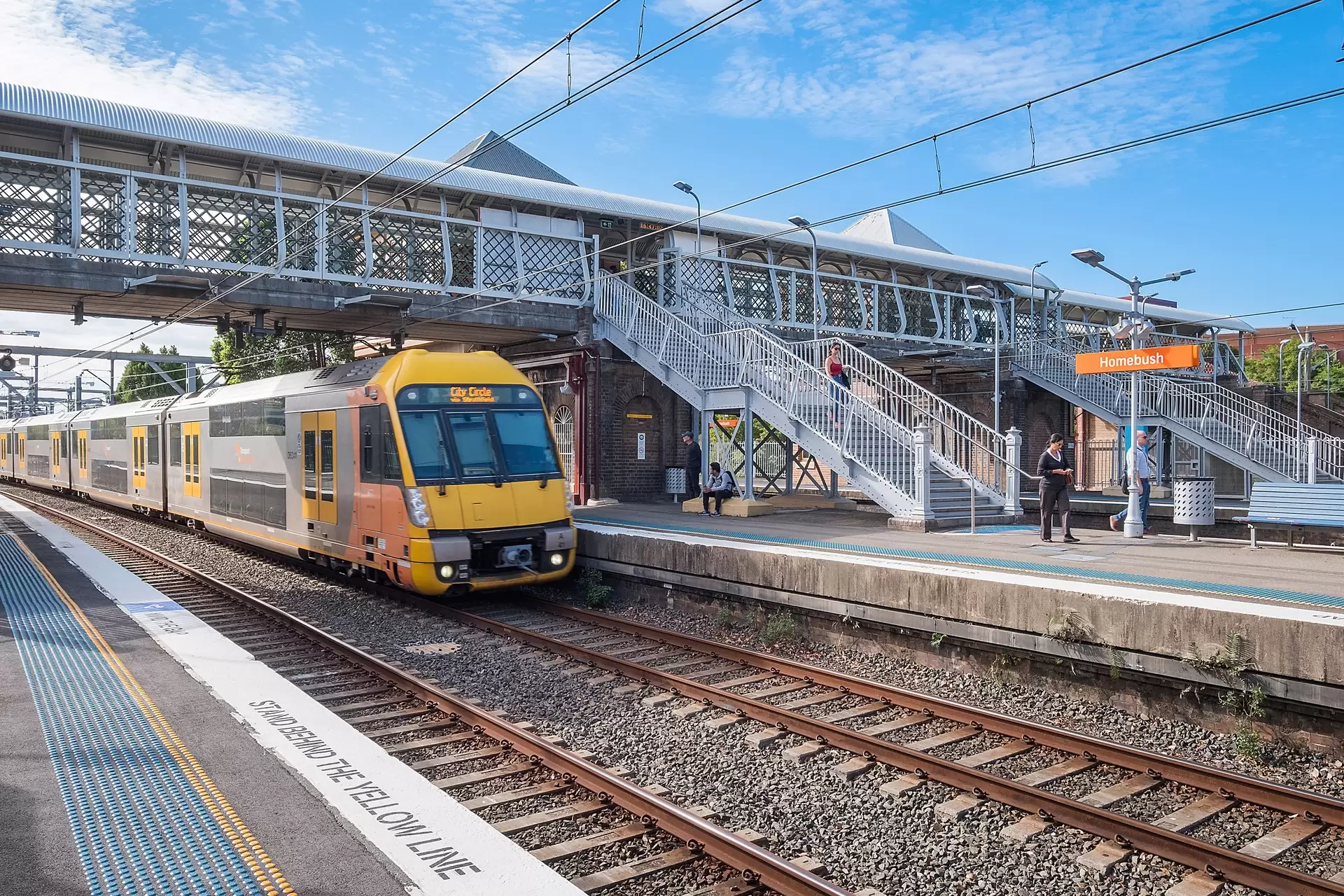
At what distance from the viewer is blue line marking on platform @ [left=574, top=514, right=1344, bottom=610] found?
8.73m

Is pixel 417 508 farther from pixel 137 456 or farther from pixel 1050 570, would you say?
pixel 137 456

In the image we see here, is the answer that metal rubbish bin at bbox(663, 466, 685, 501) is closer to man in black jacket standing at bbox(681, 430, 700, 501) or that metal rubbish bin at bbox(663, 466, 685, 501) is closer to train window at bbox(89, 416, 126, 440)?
man in black jacket standing at bbox(681, 430, 700, 501)

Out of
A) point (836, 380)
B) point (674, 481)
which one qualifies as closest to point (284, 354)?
point (674, 481)

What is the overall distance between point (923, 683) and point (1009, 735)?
1.97 metres

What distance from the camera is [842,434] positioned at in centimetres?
1678

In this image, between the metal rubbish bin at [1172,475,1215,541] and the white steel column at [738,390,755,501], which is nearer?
the metal rubbish bin at [1172,475,1215,541]

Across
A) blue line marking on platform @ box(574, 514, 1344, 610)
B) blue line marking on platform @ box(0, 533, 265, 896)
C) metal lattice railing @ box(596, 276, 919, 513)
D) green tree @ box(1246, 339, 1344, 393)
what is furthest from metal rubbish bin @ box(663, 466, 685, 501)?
green tree @ box(1246, 339, 1344, 393)

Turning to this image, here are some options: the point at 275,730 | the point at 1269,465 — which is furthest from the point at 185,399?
the point at 1269,465

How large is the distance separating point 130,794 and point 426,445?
6.88 meters

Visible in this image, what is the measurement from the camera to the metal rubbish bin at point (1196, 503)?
13961 millimetres

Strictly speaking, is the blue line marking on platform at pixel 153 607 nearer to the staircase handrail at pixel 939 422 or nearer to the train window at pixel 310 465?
the train window at pixel 310 465

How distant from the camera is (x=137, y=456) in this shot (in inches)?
955

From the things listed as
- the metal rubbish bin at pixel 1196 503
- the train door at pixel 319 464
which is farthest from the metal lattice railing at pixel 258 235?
the metal rubbish bin at pixel 1196 503

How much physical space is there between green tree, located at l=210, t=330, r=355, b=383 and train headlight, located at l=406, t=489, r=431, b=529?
15.5m
